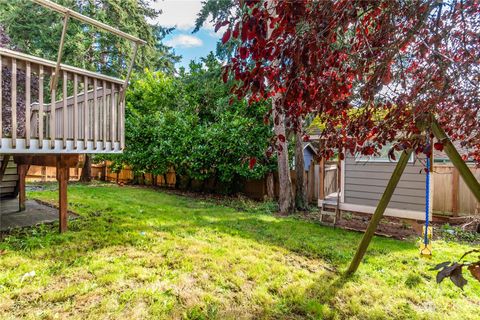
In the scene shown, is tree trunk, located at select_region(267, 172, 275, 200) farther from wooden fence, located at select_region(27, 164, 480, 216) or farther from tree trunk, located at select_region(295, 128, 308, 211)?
tree trunk, located at select_region(295, 128, 308, 211)

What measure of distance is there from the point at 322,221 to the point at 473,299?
3.26 metres

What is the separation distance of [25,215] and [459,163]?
5.80 metres

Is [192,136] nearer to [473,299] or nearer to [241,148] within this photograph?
[241,148]

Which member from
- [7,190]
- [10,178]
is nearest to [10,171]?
[10,178]

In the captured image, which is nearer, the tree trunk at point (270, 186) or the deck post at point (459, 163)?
the deck post at point (459, 163)

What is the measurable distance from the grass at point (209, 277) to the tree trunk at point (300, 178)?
2553 mm

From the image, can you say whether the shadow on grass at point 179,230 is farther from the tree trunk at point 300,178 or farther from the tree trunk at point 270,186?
the tree trunk at point 270,186

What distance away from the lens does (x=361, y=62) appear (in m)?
1.86

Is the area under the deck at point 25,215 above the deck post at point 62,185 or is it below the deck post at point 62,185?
below

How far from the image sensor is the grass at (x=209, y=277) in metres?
2.25

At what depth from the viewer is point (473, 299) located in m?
2.67

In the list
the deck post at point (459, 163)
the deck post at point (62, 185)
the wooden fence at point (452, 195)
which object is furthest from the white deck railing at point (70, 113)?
the wooden fence at point (452, 195)

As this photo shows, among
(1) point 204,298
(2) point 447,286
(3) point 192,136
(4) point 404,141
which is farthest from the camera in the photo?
(3) point 192,136

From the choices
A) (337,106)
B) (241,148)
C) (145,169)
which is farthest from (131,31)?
(337,106)
